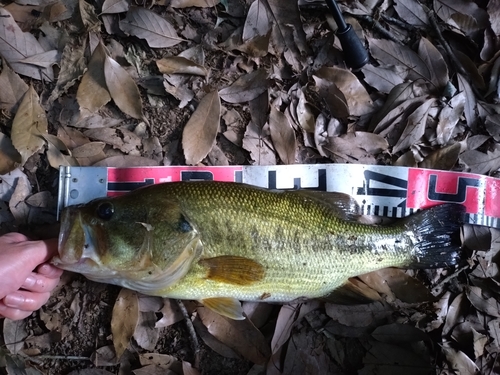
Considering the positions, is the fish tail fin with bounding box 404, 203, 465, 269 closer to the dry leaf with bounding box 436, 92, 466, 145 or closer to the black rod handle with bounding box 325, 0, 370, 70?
the dry leaf with bounding box 436, 92, 466, 145

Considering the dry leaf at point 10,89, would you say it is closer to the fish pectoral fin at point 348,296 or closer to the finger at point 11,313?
the finger at point 11,313

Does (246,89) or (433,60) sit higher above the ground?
(433,60)

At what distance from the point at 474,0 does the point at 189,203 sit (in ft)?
8.90

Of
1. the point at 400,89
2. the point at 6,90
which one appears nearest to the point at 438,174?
the point at 400,89

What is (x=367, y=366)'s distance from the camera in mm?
2822

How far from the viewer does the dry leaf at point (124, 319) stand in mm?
2703

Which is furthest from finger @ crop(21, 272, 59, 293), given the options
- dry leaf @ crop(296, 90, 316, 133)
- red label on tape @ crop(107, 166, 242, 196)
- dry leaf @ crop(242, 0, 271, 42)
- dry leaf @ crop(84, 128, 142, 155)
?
dry leaf @ crop(242, 0, 271, 42)

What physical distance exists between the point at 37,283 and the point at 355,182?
2.17m

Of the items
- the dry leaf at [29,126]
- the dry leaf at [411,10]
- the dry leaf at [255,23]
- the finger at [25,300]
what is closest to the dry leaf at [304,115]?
the dry leaf at [255,23]

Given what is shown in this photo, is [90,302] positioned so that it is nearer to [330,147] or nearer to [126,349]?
[126,349]

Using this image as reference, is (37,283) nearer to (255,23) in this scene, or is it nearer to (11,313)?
(11,313)

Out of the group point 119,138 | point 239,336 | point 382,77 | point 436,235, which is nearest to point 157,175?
point 119,138

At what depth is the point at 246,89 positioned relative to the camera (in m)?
2.99

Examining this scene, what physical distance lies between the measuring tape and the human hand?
0.40 metres
